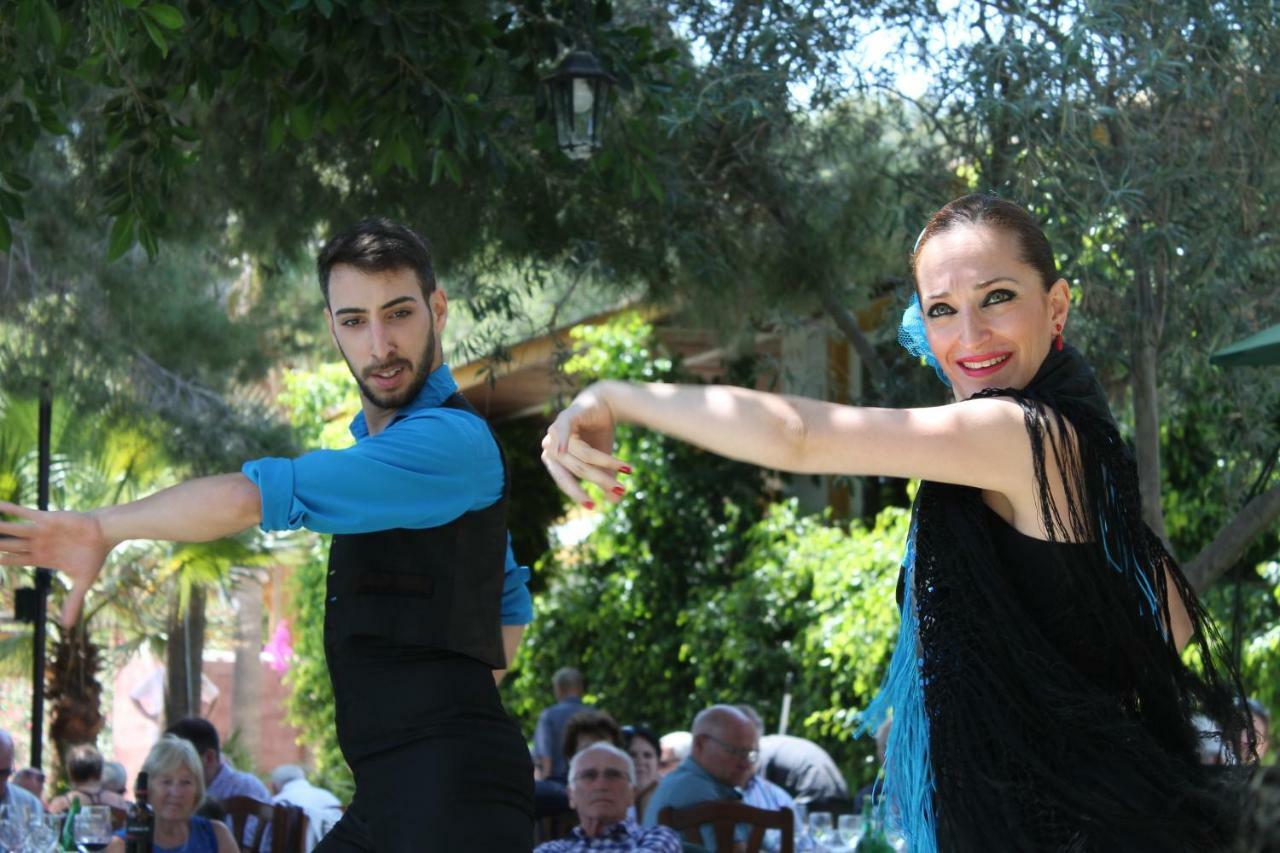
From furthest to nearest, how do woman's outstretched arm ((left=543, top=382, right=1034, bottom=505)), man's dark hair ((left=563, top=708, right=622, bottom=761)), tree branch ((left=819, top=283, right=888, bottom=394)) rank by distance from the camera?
man's dark hair ((left=563, top=708, right=622, bottom=761)), tree branch ((left=819, top=283, right=888, bottom=394)), woman's outstretched arm ((left=543, top=382, right=1034, bottom=505))

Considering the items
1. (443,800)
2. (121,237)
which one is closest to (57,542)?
(443,800)

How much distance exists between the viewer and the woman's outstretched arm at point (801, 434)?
2.03m

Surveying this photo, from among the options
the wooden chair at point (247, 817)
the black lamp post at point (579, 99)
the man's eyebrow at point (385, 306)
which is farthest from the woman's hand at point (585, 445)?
the wooden chair at point (247, 817)

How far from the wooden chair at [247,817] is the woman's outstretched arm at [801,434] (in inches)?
198

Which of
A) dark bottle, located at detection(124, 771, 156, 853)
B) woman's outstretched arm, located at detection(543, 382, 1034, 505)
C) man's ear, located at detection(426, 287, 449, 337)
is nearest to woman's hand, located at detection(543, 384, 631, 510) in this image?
woman's outstretched arm, located at detection(543, 382, 1034, 505)

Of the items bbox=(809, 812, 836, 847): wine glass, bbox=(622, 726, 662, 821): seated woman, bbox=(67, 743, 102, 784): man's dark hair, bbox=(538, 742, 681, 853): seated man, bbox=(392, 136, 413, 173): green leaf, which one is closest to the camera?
bbox=(392, 136, 413, 173): green leaf

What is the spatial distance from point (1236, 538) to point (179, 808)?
158 inches

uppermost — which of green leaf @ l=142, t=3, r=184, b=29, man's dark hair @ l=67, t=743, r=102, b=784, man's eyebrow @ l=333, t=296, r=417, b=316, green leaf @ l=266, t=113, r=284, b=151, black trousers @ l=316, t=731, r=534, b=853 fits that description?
green leaf @ l=266, t=113, r=284, b=151

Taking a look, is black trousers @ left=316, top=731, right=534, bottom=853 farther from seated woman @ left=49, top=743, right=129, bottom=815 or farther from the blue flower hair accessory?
seated woman @ left=49, top=743, right=129, bottom=815

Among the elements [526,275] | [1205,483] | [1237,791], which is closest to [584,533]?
[1205,483]

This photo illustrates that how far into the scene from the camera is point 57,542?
239 centimetres

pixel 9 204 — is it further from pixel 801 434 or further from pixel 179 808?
pixel 801 434

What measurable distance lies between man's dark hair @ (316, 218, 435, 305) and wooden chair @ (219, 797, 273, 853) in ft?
13.4

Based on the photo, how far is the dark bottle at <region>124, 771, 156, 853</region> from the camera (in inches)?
205
